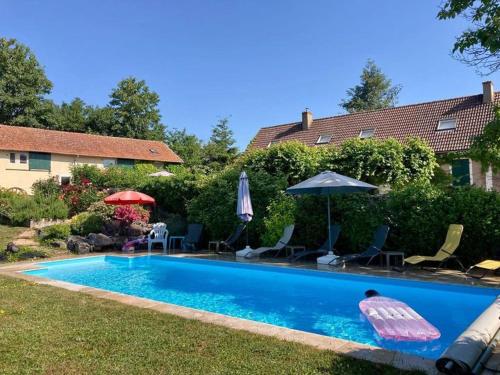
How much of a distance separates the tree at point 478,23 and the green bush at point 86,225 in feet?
48.7

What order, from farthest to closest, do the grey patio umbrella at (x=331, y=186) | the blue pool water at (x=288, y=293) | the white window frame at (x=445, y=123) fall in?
the white window frame at (x=445, y=123) < the grey patio umbrella at (x=331, y=186) < the blue pool water at (x=288, y=293)

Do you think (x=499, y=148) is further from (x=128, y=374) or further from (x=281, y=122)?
(x=281, y=122)

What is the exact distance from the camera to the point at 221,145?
42.0 m

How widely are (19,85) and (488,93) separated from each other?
143ft

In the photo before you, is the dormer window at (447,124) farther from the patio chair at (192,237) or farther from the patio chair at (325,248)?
the patio chair at (192,237)

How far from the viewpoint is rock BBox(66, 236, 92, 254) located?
14306mm

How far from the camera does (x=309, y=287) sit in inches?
362

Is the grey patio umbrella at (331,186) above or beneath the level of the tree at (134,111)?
beneath

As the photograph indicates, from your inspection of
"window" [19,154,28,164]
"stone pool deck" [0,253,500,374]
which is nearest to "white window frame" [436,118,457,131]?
"stone pool deck" [0,253,500,374]

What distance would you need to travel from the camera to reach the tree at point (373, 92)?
48.4 metres

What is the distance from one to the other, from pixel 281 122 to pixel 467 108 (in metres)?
13.0

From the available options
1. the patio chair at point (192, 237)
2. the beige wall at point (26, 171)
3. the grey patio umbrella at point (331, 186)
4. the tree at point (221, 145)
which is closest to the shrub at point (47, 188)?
the beige wall at point (26, 171)

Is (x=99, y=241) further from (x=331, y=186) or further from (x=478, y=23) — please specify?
(x=478, y=23)

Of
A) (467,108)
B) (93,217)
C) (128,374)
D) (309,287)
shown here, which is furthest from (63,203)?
(467,108)
